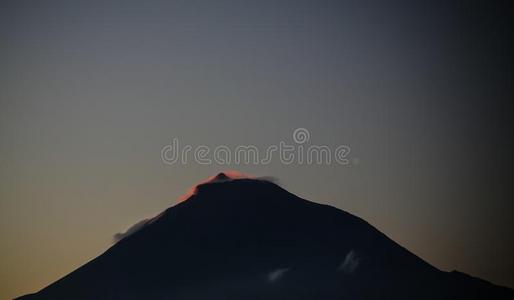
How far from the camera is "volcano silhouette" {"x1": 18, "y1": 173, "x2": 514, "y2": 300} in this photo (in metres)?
17.0

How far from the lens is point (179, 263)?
63.2ft

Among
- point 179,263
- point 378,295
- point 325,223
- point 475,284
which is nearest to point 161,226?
point 179,263

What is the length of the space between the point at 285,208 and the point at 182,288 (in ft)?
12.0

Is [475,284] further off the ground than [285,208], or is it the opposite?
[285,208]

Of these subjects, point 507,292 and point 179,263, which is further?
point 179,263

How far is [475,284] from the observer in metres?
14.5

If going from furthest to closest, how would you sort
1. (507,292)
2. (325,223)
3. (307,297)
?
(325,223), (307,297), (507,292)

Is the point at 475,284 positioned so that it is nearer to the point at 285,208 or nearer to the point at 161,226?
the point at 285,208

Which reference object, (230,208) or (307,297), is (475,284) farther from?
(230,208)

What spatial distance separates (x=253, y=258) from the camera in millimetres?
18312

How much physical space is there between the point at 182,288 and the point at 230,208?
3537 mm

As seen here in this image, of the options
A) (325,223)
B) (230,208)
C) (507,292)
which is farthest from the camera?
(230,208)

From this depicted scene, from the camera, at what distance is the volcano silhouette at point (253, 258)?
16969 mm

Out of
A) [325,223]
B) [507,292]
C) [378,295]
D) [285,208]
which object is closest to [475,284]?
[507,292]
